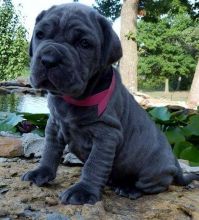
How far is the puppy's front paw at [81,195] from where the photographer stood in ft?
6.84

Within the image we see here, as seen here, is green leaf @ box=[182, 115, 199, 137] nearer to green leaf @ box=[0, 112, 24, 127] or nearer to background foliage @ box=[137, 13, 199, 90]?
green leaf @ box=[0, 112, 24, 127]

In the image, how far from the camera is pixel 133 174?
7.84ft

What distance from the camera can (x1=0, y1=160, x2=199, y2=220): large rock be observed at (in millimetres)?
2000

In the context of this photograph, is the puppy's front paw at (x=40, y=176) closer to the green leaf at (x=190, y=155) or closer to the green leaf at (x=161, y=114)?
the green leaf at (x=190, y=155)

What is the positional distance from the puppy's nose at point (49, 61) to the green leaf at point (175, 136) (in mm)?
2026

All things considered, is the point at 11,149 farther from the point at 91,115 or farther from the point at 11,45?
the point at 11,45

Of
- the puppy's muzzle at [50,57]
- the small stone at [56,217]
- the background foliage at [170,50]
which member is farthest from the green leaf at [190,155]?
the background foliage at [170,50]

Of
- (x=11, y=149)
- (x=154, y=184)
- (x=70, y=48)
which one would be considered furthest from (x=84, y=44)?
(x=11, y=149)

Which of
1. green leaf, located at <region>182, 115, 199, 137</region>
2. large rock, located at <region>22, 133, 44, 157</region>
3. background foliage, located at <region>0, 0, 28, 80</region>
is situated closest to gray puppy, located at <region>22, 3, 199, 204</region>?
large rock, located at <region>22, 133, 44, 157</region>

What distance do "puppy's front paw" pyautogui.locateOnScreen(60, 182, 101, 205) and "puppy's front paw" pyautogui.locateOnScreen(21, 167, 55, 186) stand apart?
9.0 inches

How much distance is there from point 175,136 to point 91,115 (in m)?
1.83

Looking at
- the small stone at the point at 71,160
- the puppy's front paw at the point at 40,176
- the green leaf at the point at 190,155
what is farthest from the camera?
the green leaf at the point at 190,155

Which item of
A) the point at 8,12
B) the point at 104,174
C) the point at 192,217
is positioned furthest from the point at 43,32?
the point at 8,12

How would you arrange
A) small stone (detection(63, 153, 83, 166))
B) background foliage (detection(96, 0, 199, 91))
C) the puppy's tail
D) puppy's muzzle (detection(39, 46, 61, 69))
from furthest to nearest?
background foliage (detection(96, 0, 199, 91))
small stone (detection(63, 153, 83, 166))
the puppy's tail
puppy's muzzle (detection(39, 46, 61, 69))
